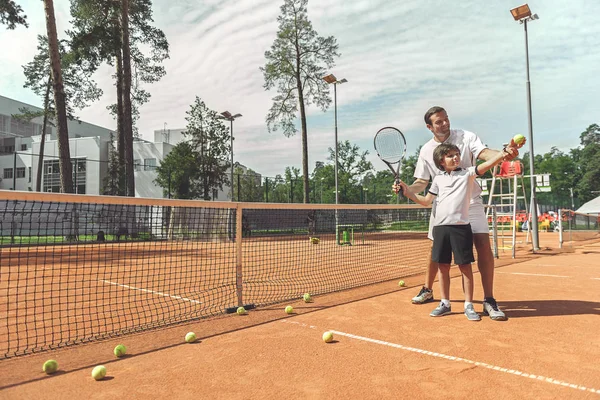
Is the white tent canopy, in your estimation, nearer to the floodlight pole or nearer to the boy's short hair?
the floodlight pole

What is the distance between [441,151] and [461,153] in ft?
0.93

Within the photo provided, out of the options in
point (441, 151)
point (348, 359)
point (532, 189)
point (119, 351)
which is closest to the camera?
point (348, 359)

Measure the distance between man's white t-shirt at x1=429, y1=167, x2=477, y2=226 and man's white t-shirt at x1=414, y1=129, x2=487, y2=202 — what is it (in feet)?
0.54

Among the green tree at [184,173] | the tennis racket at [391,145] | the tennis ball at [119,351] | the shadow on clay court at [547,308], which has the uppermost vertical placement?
the green tree at [184,173]

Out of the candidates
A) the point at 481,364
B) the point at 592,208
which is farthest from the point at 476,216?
the point at 592,208

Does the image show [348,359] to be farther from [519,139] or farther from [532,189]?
[532,189]

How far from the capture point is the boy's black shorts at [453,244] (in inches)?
165

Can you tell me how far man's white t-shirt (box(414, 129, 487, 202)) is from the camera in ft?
14.5

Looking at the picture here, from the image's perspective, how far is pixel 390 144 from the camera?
5691mm

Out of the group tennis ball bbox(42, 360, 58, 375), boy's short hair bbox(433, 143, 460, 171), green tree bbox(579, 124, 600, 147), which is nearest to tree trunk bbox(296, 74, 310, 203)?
boy's short hair bbox(433, 143, 460, 171)

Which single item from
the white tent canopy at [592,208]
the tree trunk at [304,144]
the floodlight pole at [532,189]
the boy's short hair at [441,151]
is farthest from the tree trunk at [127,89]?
the white tent canopy at [592,208]

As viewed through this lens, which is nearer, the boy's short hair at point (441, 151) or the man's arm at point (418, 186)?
the boy's short hair at point (441, 151)

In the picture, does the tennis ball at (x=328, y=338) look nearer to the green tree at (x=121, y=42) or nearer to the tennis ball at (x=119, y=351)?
the tennis ball at (x=119, y=351)

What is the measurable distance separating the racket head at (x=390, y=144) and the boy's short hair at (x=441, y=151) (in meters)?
1.09
